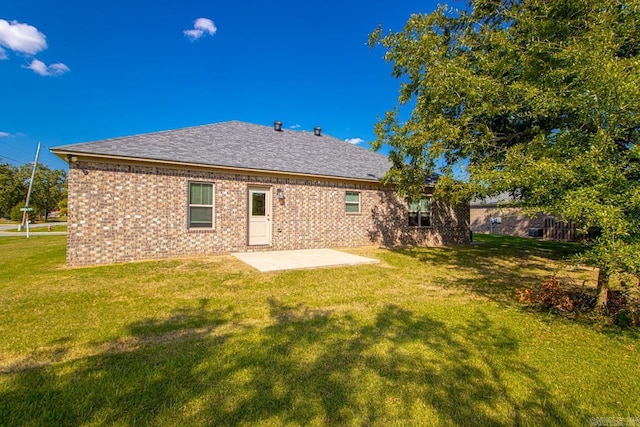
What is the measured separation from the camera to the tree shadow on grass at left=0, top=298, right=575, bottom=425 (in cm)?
210

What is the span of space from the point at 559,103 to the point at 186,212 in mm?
9204

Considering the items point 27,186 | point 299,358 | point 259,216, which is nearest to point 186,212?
point 259,216

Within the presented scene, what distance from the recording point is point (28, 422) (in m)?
1.98

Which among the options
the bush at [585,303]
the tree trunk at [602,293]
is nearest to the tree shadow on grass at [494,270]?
the bush at [585,303]

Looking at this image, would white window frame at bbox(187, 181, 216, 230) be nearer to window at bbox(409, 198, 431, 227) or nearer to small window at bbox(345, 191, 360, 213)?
small window at bbox(345, 191, 360, 213)

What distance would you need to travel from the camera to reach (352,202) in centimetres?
1177

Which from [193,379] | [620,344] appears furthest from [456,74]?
[193,379]

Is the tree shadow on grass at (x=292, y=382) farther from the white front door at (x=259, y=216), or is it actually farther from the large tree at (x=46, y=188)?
the large tree at (x=46, y=188)

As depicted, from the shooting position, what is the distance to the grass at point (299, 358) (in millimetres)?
2160

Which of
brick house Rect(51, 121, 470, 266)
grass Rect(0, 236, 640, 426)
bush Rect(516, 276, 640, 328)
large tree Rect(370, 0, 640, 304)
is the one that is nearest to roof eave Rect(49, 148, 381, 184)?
brick house Rect(51, 121, 470, 266)

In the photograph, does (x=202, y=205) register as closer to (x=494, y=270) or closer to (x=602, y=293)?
(x=494, y=270)

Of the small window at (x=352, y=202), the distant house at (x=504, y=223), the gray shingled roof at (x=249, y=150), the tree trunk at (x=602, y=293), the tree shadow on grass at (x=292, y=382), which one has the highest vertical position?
the gray shingled roof at (x=249, y=150)

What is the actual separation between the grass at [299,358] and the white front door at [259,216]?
4.52 metres

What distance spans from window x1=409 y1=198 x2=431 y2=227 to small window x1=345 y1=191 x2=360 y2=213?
110 inches
